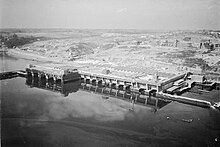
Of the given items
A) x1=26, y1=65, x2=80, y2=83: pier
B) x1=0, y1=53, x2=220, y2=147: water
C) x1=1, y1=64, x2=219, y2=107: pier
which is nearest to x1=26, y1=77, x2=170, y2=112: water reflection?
x1=1, y1=64, x2=219, y2=107: pier

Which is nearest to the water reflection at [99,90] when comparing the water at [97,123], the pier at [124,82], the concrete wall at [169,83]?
the pier at [124,82]

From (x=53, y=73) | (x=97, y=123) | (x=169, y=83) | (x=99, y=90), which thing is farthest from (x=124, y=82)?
(x=97, y=123)

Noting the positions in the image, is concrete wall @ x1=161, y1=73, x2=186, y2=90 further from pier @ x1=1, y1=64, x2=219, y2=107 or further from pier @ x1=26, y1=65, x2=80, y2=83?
pier @ x1=26, y1=65, x2=80, y2=83

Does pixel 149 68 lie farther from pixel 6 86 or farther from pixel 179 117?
pixel 6 86

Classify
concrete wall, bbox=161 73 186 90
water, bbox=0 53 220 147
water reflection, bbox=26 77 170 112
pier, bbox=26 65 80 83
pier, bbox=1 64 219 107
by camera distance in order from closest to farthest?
water, bbox=0 53 220 147
water reflection, bbox=26 77 170 112
pier, bbox=1 64 219 107
concrete wall, bbox=161 73 186 90
pier, bbox=26 65 80 83

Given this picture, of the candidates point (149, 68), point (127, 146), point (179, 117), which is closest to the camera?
point (127, 146)

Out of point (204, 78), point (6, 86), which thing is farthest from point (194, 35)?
point (6, 86)

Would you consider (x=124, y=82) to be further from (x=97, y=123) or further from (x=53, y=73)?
(x=97, y=123)
